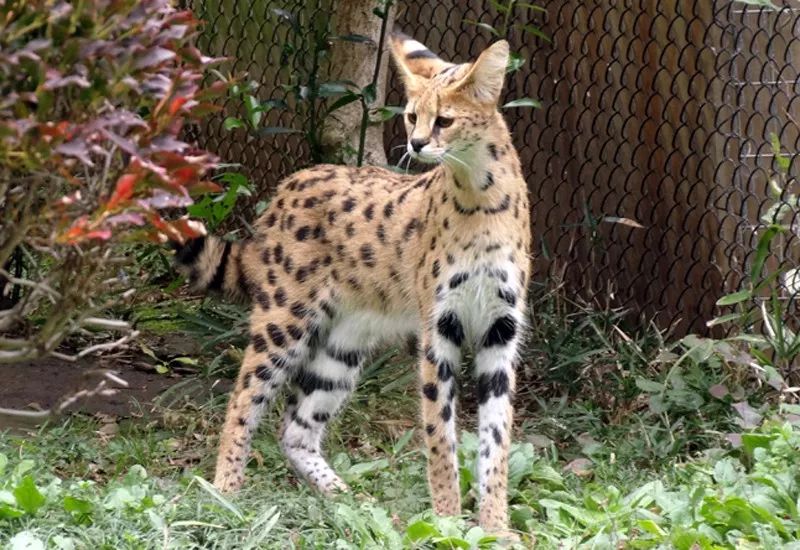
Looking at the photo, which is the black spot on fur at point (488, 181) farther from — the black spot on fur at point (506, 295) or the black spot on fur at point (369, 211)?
the black spot on fur at point (369, 211)

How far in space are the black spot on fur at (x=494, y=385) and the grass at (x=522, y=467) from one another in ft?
1.06

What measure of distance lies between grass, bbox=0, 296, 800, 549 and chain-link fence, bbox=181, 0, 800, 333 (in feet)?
1.11

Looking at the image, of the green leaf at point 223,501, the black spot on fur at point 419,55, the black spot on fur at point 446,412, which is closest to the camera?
the green leaf at point 223,501

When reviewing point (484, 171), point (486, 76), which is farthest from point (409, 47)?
point (484, 171)

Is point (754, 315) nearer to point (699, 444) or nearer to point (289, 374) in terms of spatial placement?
point (699, 444)

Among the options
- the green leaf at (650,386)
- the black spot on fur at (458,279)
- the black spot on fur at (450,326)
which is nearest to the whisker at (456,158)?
the black spot on fur at (458,279)

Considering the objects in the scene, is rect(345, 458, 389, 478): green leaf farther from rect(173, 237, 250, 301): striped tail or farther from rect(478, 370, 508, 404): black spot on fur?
rect(173, 237, 250, 301): striped tail

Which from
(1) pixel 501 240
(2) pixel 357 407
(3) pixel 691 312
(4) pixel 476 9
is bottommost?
(2) pixel 357 407

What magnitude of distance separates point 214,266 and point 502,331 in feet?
4.22

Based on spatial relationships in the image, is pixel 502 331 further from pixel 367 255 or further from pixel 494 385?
pixel 367 255

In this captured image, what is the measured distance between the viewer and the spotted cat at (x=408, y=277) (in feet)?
17.1

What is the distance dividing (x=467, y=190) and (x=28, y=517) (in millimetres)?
1986

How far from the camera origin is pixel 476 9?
7457 millimetres

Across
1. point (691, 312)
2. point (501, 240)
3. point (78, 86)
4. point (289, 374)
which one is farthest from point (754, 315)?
point (78, 86)
